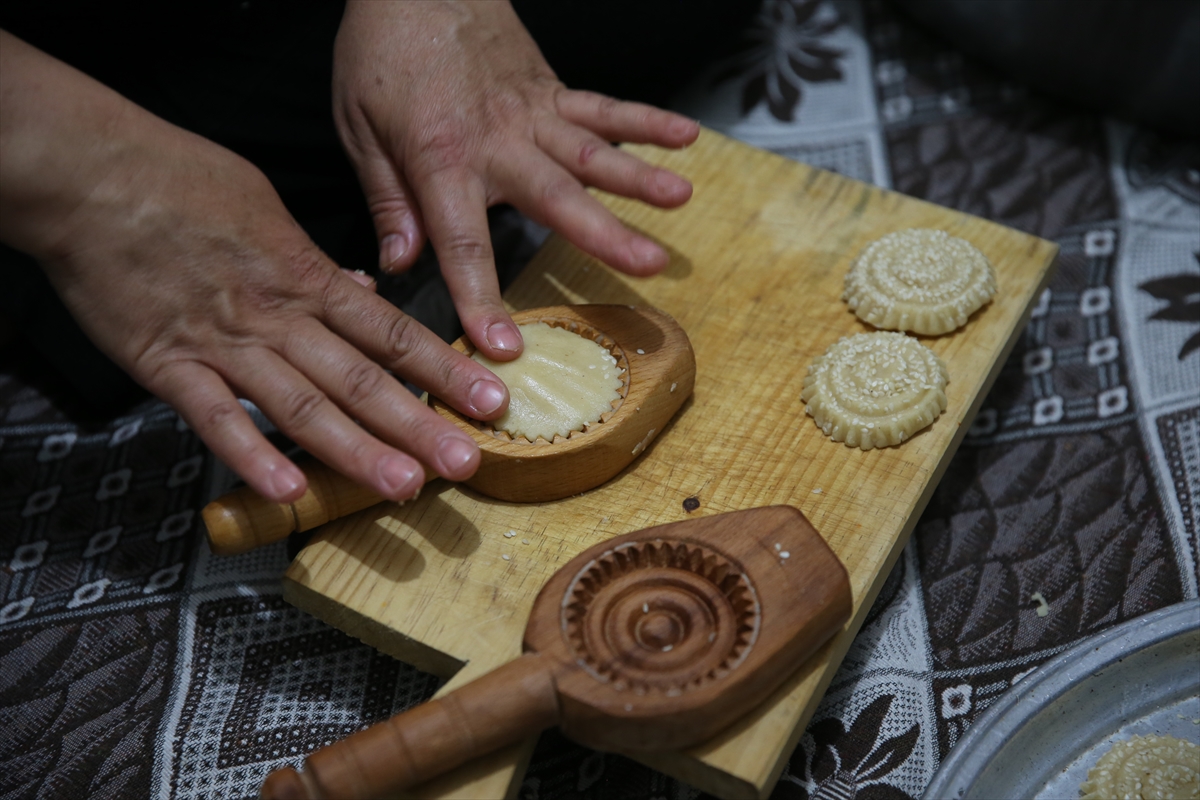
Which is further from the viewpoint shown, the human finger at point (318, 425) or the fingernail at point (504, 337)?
the fingernail at point (504, 337)

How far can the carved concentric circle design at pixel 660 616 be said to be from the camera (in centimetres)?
80

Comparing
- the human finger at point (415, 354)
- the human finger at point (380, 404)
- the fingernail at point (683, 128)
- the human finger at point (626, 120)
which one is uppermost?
the fingernail at point (683, 128)

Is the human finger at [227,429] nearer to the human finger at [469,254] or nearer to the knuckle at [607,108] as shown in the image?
the human finger at [469,254]

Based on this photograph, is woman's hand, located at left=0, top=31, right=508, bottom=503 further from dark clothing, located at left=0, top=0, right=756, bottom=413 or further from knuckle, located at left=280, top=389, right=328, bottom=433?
dark clothing, located at left=0, top=0, right=756, bottom=413

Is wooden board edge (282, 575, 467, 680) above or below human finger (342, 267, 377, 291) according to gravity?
below

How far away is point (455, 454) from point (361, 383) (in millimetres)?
116

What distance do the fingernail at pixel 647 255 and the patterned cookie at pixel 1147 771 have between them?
61 centimetres

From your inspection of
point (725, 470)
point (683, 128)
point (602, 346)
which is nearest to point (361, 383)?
point (602, 346)

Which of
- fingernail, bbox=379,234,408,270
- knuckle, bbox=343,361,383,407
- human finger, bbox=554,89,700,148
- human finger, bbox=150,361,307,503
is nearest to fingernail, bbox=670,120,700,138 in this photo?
human finger, bbox=554,89,700,148

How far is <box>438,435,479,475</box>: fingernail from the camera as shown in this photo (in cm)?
88

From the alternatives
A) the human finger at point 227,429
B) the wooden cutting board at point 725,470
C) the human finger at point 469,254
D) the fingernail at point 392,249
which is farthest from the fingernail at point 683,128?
the human finger at point 227,429

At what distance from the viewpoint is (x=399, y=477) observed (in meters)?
0.87

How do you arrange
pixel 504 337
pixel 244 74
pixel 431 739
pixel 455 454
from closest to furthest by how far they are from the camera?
pixel 431 739 → pixel 455 454 → pixel 504 337 → pixel 244 74

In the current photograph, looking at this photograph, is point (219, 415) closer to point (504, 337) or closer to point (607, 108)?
point (504, 337)
